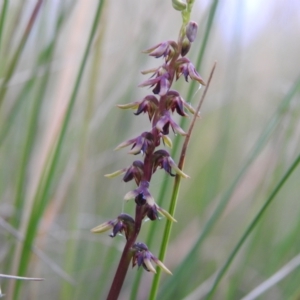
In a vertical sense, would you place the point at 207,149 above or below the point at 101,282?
above

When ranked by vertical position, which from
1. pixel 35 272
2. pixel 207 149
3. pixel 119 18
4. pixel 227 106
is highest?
pixel 119 18

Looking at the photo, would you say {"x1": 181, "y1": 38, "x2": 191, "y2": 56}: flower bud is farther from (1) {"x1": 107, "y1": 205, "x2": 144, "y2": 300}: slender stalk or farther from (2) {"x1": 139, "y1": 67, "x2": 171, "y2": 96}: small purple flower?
(1) {"x1": 107, "y1": 205, "x2": 144, "y2": 300}: slender stalk

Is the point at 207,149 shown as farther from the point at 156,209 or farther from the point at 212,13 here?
the point at 156,209

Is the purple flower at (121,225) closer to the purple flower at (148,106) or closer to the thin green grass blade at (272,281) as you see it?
the purple flower at (148,106)

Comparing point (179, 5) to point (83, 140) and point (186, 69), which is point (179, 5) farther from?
point (83, 140)

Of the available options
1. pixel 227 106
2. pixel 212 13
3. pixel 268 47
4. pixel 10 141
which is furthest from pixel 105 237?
pixel 268 47

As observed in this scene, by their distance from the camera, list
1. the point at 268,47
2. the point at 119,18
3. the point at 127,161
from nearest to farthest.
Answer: the point at 127,161
the point at 119,18
the point at 268,47

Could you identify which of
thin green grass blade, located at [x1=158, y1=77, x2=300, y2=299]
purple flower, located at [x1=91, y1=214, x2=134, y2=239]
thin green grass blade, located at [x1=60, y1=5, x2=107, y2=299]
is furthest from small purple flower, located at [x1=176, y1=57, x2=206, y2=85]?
thin green grass blade, located at [x1=60, y1=5, x2=107, y2=299]

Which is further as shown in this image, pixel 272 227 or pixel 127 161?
pixel 127 161
